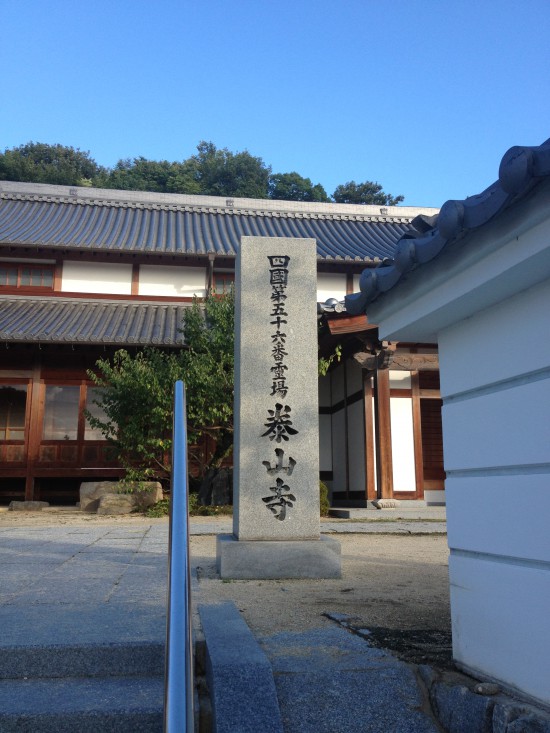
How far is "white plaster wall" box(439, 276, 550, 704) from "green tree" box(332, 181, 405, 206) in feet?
146

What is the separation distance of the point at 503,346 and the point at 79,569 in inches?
161

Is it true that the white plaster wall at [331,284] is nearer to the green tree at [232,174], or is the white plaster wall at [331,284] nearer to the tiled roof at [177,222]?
the tiled roof at [177,222]

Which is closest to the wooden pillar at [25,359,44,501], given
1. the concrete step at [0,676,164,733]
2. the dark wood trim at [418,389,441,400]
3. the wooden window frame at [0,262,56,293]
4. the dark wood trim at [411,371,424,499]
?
the wooden window frame at [0,262,56,293]

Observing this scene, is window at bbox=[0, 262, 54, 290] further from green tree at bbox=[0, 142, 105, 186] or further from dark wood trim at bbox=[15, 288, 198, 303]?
green tree at bbox=[0, 142, 105, 186]

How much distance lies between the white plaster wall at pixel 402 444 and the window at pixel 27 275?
881 cm

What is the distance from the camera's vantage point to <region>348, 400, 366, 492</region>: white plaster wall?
12945 millimetres

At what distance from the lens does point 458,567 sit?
271cm

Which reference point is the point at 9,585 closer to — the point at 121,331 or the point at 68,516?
the point at 68,516

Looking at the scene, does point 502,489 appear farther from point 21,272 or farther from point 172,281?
point 21,272

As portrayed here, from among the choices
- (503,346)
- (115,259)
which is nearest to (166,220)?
(115,259)

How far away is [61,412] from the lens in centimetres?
1420

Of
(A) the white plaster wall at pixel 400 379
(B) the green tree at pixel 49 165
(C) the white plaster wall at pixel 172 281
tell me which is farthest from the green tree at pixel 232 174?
(A) the white plaster wall at pixel 400 379

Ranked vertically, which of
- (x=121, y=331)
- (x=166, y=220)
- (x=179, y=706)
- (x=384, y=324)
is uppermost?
(x=166, y=220)

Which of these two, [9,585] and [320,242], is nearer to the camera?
[9,585]
